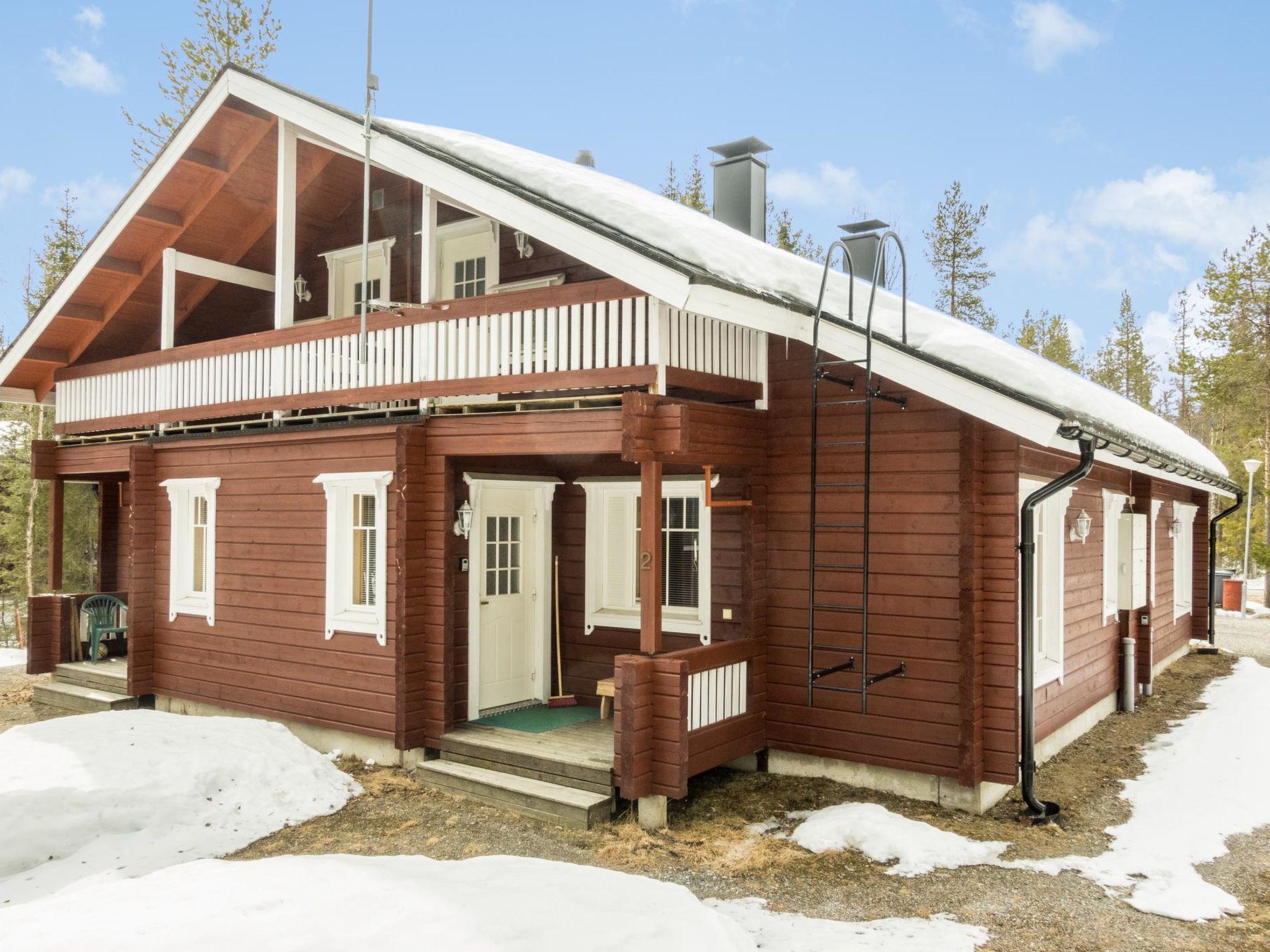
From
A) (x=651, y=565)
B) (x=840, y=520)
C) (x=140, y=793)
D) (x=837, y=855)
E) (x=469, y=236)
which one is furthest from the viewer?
(x=469, y=236)

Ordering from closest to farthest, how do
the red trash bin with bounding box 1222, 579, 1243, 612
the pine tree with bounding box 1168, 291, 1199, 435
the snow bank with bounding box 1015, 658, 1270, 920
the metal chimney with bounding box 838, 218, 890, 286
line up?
the snow bank with bounding box 1015, 658, 1270, 920 < the metal chimney with bounding box 838, 218, 890, 286 < the red trash bin with bounding box 1222, 579, 1243, 612 < the pine tree with bounding box 1168, 291, 1199, 435

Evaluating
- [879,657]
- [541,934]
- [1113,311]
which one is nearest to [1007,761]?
[879,657]

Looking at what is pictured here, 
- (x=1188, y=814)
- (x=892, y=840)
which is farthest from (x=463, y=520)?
(x=1188, y=814)

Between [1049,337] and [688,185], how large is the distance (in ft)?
65.3

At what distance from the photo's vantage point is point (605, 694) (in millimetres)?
8789

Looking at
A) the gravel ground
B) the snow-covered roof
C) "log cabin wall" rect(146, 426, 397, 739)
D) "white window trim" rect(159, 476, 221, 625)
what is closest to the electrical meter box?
the snow-covered roof

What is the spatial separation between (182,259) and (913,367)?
881cm

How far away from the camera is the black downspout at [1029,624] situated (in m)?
6.96

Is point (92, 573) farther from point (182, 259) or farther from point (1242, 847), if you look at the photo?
point (1242, 847)

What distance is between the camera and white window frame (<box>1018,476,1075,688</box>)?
8547 millimetres

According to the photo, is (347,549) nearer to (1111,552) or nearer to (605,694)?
(605,694)

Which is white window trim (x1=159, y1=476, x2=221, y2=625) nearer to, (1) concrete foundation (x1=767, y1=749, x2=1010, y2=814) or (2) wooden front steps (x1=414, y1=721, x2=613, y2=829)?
(2) wooden front steps (x1=414, y1=721, x2=613, y2=829)

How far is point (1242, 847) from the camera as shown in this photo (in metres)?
6.51

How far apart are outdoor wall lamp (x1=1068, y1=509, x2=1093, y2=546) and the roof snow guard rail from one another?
0.70 metres
